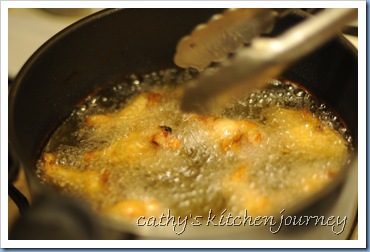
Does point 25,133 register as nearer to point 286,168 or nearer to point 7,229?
point 7,229

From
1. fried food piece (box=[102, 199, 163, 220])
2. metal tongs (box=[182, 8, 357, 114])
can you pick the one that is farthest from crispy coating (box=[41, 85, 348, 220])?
metal tongs (box=[182, 8, 357, 114])

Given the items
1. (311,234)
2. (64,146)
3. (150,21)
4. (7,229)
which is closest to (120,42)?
(150,21)

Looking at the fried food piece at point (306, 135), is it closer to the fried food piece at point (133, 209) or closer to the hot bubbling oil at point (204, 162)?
the hot bubbling oil at point (204, 162)

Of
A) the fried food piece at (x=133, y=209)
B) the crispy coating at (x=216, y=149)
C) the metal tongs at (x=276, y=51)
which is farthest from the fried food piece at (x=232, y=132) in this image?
the metal tongs at (x=276, y=51)

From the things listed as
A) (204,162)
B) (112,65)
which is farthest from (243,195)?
(112,65)

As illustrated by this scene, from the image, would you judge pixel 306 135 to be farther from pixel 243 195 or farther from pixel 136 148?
pixel 136 148

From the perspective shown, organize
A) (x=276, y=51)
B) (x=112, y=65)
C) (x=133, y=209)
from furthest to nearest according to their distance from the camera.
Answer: (x=112, y=65)
(x=133, y=209)
(x=276, y=51)
